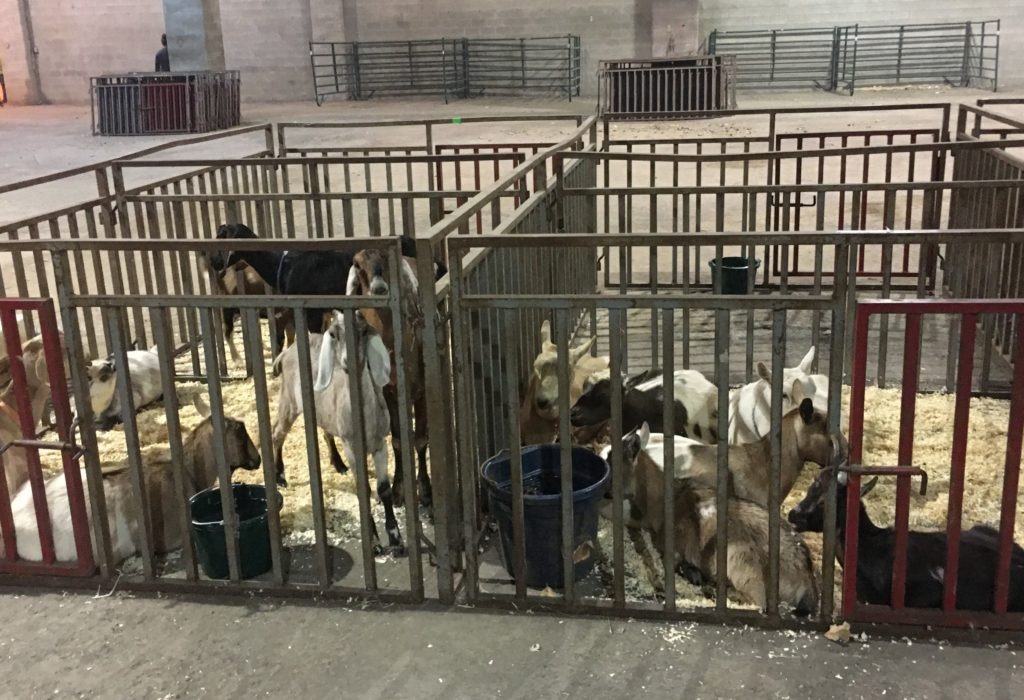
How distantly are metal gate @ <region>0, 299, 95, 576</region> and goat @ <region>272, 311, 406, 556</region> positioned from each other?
3.09 ft

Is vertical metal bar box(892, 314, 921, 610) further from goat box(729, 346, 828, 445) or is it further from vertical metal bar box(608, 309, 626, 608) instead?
goat box(729, 346, 828, 445)

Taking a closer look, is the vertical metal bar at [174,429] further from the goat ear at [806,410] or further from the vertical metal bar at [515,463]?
the goat ear at [806,410]

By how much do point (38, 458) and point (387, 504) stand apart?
1.38 meters

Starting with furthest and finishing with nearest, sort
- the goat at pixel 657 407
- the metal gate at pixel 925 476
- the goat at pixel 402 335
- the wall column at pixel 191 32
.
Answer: the wall column at pixel 191 32 < the goat at pixel 657 407 < the goat at pixel 402 335 < the metal gate at pixel 925 476

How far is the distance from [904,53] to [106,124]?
764 inches

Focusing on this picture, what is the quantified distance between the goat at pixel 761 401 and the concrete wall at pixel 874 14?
21884mm

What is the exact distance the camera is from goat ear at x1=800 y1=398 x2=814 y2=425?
3990 millimetres

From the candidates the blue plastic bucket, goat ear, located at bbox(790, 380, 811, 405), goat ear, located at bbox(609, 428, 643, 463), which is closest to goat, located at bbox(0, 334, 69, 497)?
the blue plastic bucket

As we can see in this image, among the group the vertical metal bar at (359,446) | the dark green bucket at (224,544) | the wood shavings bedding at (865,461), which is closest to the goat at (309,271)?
the wood shavings bedding at (865,461)

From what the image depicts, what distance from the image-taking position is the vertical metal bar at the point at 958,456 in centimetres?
319

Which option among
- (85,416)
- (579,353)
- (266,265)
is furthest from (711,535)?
(266,265)

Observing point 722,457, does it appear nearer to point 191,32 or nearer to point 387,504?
point 387,504

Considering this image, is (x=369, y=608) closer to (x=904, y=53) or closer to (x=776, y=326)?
(x=776, y=326)

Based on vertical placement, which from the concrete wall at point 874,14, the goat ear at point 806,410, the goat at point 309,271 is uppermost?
the concrete wall at point 874,14
